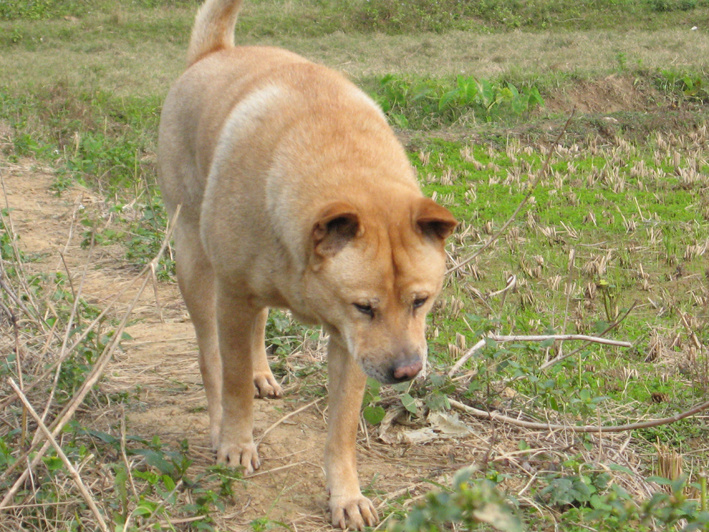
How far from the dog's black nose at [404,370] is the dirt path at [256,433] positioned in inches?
31.1

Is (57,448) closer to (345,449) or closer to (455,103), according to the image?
(345,449)

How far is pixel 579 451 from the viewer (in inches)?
148

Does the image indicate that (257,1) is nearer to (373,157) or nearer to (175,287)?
(175,287)

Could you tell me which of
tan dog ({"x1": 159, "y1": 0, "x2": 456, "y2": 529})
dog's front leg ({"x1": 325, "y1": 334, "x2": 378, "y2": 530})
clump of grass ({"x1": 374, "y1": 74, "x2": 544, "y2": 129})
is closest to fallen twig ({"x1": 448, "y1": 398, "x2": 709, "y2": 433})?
dog's front leg ({"x1": 325, "y1": 334, "x2": 378, "y2": 530})

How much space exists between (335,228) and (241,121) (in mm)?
955

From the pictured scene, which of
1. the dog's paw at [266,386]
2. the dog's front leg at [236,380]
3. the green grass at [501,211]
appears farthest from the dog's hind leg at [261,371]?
the dog's front leg at [236,380]

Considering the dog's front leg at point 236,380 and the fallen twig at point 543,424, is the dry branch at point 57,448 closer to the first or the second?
the dog's front leg at point 236,380

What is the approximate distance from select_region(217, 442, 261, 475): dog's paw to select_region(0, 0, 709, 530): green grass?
0.17 meters

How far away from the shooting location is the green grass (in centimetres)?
339

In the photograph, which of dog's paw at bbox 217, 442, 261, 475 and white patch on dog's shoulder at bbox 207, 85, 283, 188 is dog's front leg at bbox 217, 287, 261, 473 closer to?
dog's paw at bbox 217, 442, 261, 475

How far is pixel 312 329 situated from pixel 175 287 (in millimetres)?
1355

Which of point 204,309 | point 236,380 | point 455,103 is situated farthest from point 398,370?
point 455,103

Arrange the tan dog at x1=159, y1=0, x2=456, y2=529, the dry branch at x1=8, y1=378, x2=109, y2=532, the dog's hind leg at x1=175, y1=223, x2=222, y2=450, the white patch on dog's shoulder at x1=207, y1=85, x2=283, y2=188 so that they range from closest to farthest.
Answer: the dry branch at x1=8, y1=378, x2=109, y2=532 → the tan dog at x1=159, y1=0, x2=456, y2=529 → the white patch on dog's shoulder at x1=207, y1=85, x2=283, y2=188 → the dog's hind leg at x1=175, y1=223, x2=222, y2=450

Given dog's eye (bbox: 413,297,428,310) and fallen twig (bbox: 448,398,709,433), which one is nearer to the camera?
dog's eye (bbox: 413,297,428,310)
